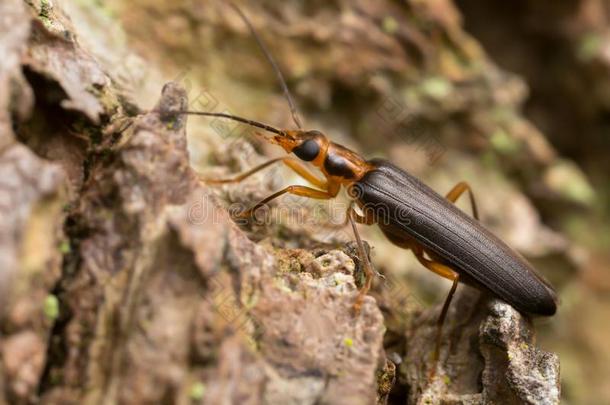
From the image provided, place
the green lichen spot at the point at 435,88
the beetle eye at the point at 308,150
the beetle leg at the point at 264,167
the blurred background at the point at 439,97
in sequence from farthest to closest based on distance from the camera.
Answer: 1. the green lichen spot at the point at 435,88
2. the blurred background at the point at 439,97
3. the beetle eye at the point at 308,150
4. the beetle leg at the point at 264,167

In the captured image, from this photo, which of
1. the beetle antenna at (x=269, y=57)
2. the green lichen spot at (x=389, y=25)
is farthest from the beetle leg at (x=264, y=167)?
the green lichen spot at (x=389, y=25)

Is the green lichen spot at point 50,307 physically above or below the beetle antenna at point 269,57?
below

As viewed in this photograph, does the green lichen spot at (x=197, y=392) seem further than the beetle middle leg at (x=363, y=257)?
No

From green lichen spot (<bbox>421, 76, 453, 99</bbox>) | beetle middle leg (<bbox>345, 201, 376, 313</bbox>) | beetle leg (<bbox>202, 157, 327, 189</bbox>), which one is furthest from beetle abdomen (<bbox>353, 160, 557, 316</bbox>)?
green lichen spot (<bbox>421, 76, 453, 99</bbox>)

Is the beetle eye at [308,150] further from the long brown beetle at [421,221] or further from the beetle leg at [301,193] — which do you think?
the beetle leg at [301,193]

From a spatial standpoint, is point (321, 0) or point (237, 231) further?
point (321, 0)

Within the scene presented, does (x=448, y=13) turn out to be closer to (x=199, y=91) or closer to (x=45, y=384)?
(x=199, y=91)

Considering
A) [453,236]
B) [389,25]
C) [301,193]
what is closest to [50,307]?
[301,193]

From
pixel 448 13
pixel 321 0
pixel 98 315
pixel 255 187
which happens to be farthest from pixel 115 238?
pixel 448 13
